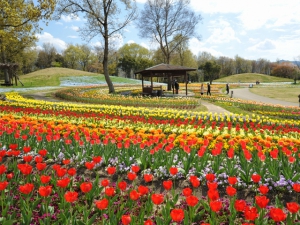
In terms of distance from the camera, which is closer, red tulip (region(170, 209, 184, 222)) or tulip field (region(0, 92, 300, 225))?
red tulip (region(170, 209, 184, 222))

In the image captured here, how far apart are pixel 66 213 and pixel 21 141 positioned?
2921mm

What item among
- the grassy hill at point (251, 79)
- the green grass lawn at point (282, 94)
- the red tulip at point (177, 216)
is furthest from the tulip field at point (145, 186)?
the grassy hill at point (251, 79)

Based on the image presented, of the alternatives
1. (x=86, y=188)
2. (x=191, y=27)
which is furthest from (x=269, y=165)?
(x=191, y=27)

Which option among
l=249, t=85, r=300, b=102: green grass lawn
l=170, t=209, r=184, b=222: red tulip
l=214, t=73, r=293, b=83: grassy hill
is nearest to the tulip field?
l=170, t=209, r=184, b=222: red tulip

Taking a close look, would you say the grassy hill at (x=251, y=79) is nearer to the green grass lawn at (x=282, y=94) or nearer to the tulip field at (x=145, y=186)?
the green grass lawn at (x=282, y=94)

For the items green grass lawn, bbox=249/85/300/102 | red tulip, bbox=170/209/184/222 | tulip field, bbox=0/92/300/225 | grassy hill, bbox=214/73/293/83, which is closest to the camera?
red tulip, bbox=170/209/184/222

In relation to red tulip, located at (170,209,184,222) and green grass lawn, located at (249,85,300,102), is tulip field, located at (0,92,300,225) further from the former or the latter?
green grass lawn, located at (249,85,300,102)

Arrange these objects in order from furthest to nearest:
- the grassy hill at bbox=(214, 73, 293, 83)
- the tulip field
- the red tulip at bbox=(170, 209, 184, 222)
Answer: the grassy hill at bbox=(214, 73, 293, 83)
the tulip field
the red tulip at bbox=(170, 209, 184, 222)

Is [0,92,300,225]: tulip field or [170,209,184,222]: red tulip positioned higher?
[170,209,184,222]: red tulip

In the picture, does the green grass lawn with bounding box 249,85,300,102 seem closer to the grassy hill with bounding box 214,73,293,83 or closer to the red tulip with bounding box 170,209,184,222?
the red tulip with bounding box 170,209,184,222

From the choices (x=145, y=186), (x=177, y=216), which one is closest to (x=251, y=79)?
(x=145, y=186)

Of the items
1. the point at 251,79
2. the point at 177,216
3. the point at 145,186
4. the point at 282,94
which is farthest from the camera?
the point at 251,79

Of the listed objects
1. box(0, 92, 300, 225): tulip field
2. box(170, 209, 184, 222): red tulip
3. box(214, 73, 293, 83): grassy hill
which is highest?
box(214, 73, 293, 83): grassy hill

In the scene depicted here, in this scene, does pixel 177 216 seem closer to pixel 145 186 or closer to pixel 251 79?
pixel 145 186
